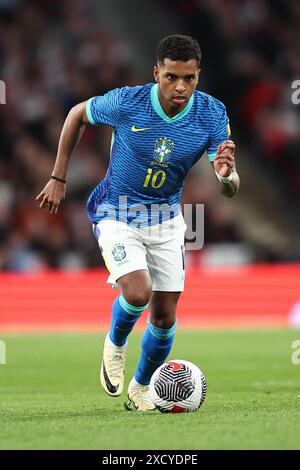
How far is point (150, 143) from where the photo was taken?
7.36 metres

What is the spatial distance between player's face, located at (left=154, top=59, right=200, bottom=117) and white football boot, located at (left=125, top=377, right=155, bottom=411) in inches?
78.3

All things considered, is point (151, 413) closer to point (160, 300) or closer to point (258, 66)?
point (160, 300)

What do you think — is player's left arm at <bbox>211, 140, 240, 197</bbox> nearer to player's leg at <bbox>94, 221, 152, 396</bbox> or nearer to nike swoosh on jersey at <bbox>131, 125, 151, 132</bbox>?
nike swoosh on jersey at <bbox>131, 125, 151, 132</bbox>

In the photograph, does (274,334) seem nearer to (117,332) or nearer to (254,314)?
(254,314)

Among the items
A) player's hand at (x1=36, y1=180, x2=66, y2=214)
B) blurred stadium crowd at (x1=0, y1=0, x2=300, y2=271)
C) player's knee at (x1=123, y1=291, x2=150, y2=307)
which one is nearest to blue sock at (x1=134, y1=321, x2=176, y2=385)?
player's knee at (x1=123, y1=291, x2=150, y2=307)

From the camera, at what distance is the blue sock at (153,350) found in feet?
24.7

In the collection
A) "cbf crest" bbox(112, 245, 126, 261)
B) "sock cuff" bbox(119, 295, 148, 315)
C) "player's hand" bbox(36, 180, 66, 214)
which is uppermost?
"player's hand" bbox(36, 180, 66, 214)

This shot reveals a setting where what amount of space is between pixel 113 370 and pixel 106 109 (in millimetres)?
1807

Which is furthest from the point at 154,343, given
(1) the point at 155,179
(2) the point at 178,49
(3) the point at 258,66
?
(3) the point at 258,66

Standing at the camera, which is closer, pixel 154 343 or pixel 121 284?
pixel 121 284

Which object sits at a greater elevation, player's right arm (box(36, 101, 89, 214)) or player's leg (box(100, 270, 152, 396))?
player's right arm (box(36, 101, 89, 214))

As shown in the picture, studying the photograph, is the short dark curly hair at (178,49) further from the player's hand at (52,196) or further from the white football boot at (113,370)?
the white football boot at (113,370)

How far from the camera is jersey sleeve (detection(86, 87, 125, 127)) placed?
7422mm

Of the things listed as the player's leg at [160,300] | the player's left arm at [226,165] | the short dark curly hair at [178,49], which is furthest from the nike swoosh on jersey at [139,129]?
the player's leg at [160,300]
